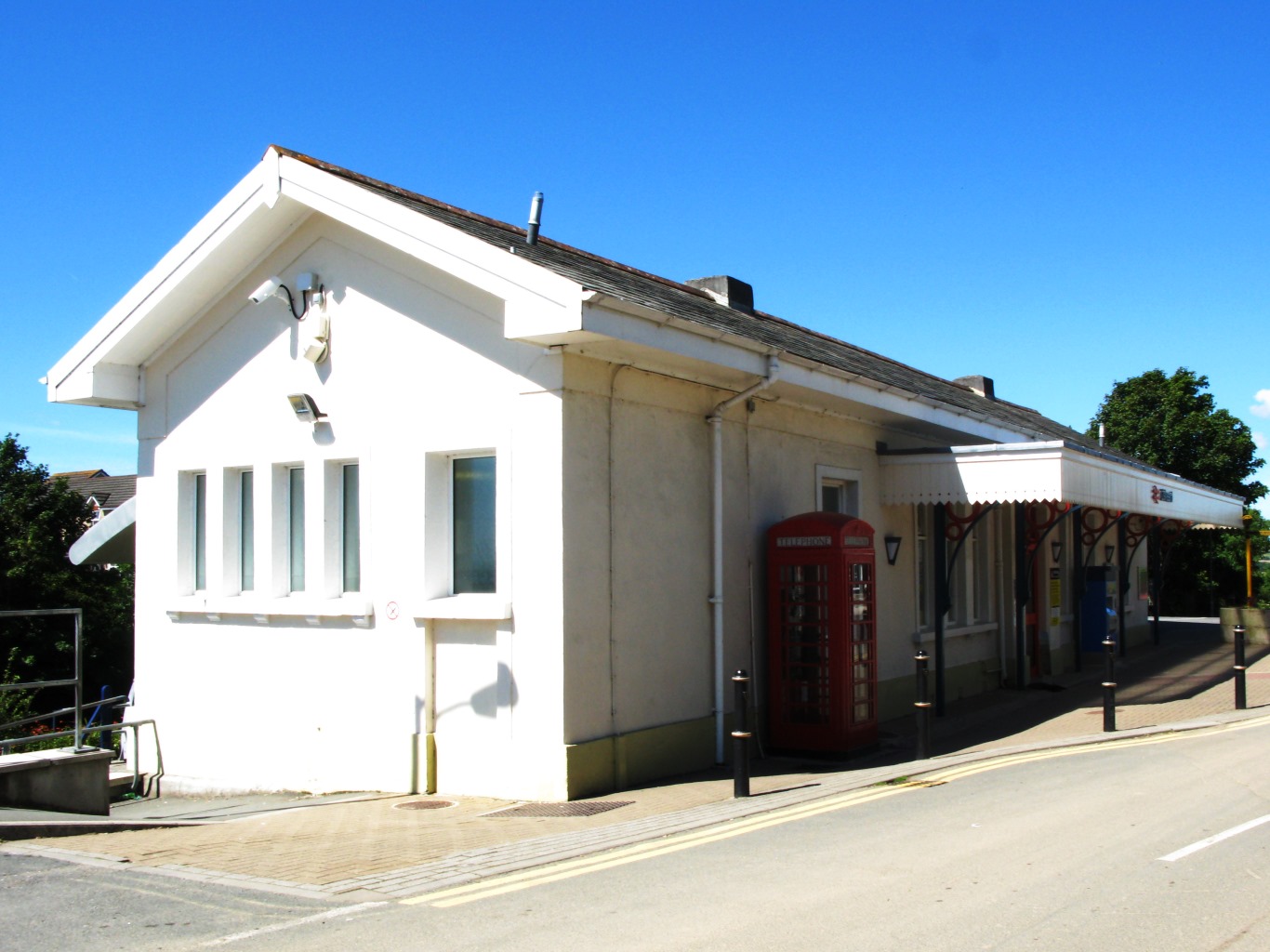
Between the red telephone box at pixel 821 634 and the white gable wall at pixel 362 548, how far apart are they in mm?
3575

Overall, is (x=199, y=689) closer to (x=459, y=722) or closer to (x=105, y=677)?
(x=459, y=722)

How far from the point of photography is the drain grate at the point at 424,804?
10367mm

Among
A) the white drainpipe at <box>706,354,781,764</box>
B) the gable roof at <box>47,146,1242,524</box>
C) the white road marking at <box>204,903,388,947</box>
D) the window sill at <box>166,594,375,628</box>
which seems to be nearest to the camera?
the white road marking at <box>204,903,388,947</box>

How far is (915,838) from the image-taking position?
8375 millimetres

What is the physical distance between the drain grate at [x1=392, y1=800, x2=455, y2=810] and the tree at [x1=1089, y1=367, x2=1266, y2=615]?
3588 cm

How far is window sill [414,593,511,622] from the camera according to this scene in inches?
415

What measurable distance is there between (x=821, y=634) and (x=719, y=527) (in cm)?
168

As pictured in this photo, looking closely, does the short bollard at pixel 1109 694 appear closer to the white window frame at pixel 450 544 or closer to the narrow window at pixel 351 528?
the white window frame at pixel 450 544

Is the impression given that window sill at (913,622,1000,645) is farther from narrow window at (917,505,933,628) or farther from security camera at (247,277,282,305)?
security camera at (247,277,282,305)

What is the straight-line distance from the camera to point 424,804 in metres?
10.5

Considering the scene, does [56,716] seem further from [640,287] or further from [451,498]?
[640,287]

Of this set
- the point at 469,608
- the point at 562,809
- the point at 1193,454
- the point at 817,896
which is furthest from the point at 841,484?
the point at 1193,454

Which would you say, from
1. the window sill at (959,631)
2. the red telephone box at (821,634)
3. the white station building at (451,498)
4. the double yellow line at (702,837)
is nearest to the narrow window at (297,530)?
the white station building at (451,498)

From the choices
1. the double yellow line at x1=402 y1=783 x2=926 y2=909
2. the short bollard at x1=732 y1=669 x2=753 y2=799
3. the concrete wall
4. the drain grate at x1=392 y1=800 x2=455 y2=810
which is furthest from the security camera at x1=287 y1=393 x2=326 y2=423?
the double yellow line at x1=402 y1=783 x2=926 y2=909
